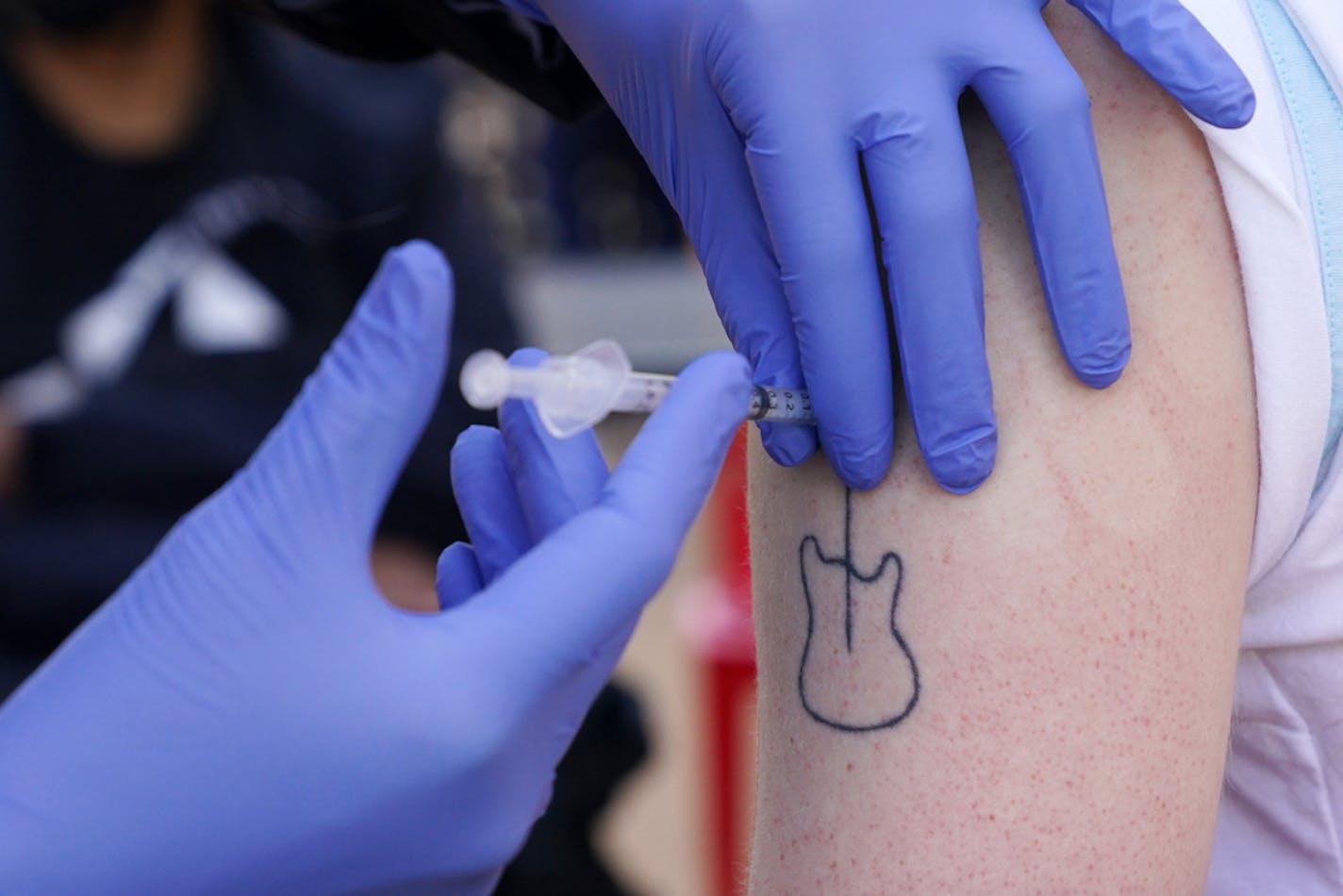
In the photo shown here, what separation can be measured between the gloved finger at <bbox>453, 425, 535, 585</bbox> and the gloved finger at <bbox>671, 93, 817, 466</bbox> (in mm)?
170

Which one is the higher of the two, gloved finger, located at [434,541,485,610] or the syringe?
the syringe

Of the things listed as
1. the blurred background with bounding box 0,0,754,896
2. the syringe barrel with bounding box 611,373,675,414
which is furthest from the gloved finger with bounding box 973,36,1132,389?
the blurred background with bounding box 0,0,754,896

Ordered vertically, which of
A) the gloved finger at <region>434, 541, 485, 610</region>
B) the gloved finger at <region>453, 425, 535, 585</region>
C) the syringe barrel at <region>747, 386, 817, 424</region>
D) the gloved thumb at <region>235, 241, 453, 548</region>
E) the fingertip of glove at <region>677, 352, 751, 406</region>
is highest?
the gloved thumb at <region>235, 241, 453, 548</region>

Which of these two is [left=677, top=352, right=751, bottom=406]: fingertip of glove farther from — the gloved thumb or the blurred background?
the blurred background

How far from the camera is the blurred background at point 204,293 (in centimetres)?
190

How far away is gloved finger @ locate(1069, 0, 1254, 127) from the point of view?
0.79 meters

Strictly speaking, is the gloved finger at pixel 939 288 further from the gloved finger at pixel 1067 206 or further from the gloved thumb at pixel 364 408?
the gloved thumb at pixel 364 408

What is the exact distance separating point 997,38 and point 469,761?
483 mm

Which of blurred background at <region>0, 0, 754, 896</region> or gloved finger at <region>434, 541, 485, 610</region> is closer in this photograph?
gloved finger at <region>434, 541, 485, 610</region>

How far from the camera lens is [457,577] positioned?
0.93 metres

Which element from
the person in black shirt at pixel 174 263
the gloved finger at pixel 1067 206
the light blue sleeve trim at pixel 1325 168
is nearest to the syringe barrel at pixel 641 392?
the gloved finger at pixel 1067 206

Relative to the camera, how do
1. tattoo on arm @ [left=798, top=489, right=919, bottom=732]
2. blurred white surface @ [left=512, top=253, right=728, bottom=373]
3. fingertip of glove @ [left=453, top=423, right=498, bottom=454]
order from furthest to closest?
blurred white surface @ [left=512, top=253, right=728, bottom=373], fingertip of glove @ [left=453, top=423, right=498, bottom=454], tattoo on arm @ [left=798, top=489, right=919, bottom=732]

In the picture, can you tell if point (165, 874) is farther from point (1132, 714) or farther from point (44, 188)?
point (44, 188)

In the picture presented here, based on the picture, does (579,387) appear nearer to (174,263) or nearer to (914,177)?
(914,177)
